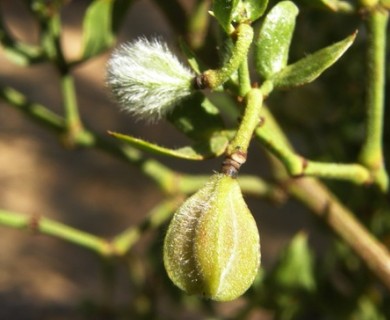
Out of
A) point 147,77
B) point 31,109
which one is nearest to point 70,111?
point 31,109

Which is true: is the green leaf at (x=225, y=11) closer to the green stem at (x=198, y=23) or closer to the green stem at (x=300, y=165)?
the green stem at (x=300, y=165)

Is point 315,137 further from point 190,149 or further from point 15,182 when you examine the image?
point 15,182

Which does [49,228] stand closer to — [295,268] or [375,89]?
[295,268]

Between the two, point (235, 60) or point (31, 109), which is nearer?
point (235, 60)

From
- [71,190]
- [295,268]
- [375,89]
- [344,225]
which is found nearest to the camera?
[375,89]

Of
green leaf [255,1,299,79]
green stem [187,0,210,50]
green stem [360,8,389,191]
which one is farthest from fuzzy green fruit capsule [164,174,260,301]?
green stem [187,0,210,50]

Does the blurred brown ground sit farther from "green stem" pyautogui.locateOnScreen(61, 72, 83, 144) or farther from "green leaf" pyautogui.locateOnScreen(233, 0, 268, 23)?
"green leaf" pyautogui.locateOnScreen(233, 0, 268, 23)
